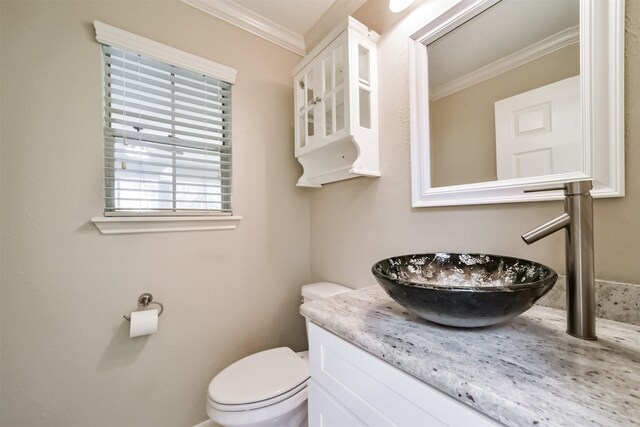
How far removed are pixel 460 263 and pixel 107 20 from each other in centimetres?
182

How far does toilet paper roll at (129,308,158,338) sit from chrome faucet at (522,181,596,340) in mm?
1410

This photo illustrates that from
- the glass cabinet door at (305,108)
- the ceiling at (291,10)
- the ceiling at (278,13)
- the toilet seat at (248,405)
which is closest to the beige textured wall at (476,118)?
the glass cabinet door at (305,108)

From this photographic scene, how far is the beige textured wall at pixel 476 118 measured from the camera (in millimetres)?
717

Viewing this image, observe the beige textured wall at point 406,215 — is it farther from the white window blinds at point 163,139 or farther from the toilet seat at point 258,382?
the white window blinds at point 163,139

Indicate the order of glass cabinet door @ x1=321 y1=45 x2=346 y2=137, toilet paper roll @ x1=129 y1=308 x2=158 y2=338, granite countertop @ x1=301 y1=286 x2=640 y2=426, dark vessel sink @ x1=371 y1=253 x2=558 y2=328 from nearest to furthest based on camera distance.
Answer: granite countertop @ x1=301 y1=286 x2=640 y2=426
dark vessel sink @ x1=371 y1=253 x2=558 y2=328
toilet paper roll @ x1=129 y1=308 x2=158 y2=338
glass cabinet door @ x1=321 y1=45 x2=346 y2=137

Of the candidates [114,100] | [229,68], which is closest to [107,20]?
[114,100]

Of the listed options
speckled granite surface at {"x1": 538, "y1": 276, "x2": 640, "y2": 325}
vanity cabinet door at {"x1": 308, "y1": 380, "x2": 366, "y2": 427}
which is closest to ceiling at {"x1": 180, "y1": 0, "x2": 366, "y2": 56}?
speckled granite surface at {"x1": 538, "y1": 276, "x2": 640, "y2": 325}

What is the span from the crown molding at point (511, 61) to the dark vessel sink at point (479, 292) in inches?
25.1

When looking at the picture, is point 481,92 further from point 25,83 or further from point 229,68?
point 25,83

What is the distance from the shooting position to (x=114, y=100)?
3.65 feet

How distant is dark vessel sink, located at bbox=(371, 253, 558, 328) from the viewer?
0.48m

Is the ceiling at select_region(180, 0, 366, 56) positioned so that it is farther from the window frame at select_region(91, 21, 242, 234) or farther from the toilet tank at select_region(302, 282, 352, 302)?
the toilet tank at select_region(302, 282, 352, 302)

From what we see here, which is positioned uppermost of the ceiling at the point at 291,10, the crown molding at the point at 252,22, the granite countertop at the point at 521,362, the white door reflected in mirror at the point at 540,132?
the ceiling at the point at 291,10

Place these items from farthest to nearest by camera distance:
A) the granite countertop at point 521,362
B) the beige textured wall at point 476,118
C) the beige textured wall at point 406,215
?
the beige textured wall at point 476,118 < the beige textured wall at point 406,215 < the granite countertop at point 521,362
